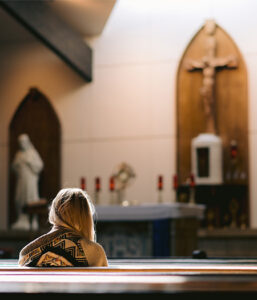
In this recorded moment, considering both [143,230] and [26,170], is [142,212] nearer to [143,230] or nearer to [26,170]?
[143,230]

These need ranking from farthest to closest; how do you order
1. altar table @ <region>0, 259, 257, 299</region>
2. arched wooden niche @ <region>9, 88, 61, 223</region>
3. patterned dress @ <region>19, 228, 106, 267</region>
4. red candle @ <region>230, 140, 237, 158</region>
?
arched wooden niche @ <region>9, 88, 61, 223</region>, red candle @ <region>230, 140, 237, 158</region>, patterned dress @ <region>19, 228, 106, 267</region>, altar table @ <region>0, 259, 257, 299</region>

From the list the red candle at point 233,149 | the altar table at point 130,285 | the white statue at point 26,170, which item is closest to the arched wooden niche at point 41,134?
the white statue at point 26,170

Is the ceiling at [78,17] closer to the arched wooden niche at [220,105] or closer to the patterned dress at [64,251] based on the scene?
the arched wooden niche at [220,105]

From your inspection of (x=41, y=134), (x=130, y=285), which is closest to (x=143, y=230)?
(x=41, y=134)

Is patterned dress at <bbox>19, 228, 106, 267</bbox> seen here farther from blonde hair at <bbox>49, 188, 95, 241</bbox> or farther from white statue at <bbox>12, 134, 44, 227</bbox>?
white statue at <bbox>12, 134, 44, 227</bbox>

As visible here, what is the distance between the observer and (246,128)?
29.6 feet

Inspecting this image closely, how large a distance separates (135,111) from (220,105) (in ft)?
4.66

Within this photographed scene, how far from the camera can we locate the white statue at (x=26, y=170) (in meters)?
9.40

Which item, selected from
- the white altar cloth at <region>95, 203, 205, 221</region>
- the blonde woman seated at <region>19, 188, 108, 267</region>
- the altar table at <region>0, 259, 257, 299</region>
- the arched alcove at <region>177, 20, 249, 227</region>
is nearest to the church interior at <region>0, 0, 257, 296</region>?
the arched alcove at <region>177, 20, 249, 227</region>

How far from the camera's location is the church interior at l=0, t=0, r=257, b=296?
347 inches

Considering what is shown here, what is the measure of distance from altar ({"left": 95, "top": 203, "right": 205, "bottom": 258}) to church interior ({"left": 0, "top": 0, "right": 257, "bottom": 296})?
63.4 inches

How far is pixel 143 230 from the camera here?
6293mm

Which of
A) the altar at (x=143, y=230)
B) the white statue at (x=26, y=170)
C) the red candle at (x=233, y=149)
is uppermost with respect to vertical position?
the red candle at (x=233, y=149)

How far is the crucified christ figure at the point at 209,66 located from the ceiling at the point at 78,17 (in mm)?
1560
